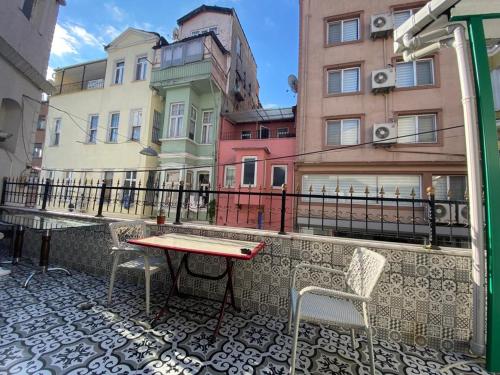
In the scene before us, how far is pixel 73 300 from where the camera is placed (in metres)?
2.69

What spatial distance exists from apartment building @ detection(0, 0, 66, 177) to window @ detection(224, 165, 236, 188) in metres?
6.26

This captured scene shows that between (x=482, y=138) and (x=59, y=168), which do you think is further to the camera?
(x=59, y=168)

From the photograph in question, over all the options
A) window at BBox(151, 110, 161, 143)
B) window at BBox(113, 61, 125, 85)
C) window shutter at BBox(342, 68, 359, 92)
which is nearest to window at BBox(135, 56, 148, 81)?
window at BBox(113, 61, 125, 85)

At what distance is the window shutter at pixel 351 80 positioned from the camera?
28.4 ft

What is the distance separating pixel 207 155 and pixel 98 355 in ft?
29.1

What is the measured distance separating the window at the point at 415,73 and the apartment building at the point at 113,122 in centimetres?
1027

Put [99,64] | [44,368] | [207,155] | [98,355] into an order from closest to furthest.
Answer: [44,368] < [98,355] < [207,155] < [99,64]

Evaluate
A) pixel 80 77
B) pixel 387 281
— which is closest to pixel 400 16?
pixel 387 281

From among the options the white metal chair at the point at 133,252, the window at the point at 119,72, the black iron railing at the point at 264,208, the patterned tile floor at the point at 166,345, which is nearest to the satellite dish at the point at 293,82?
the black iron railing at the point at 264,208

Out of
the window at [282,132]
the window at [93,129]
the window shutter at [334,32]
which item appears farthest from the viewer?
the window at [282,132]

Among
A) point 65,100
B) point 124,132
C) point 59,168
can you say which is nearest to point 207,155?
point 124,132

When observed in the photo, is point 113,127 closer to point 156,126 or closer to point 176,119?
point 156,126

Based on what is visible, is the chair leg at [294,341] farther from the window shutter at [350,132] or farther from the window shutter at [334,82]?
the window shutter at [334,82]

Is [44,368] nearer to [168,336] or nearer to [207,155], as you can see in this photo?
[168,336]
